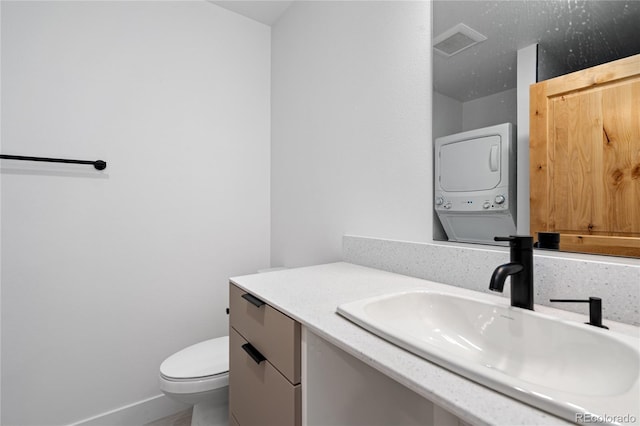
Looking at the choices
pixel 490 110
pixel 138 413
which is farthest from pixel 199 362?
pixel 490 110

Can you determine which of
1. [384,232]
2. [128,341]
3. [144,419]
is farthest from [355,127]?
[144,419]

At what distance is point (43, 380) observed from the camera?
4.73ft

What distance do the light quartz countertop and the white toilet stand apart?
54cm

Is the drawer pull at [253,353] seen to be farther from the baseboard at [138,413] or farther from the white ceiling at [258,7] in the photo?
the white ceiling at [258,7]

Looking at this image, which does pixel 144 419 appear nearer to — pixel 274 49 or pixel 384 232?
pixel 384 232

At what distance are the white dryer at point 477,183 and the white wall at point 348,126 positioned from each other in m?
0.07

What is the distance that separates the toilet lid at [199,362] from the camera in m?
1.33

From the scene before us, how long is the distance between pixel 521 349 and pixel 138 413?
1.89 m

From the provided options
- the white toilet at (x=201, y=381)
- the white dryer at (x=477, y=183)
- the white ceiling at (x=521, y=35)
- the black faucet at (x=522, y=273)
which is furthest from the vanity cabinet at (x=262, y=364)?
the white ceiling at (x=521, y=35)

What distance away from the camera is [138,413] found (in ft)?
5.37

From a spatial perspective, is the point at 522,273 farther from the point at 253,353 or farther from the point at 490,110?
the point at 253,353

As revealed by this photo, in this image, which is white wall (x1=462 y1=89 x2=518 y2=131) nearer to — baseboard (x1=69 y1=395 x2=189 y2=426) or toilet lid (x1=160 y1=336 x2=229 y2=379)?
toilet lid (x1=160 y1=336 x2=229 y2=379)

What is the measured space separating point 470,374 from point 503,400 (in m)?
0.05

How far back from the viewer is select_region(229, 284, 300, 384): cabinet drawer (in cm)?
76
